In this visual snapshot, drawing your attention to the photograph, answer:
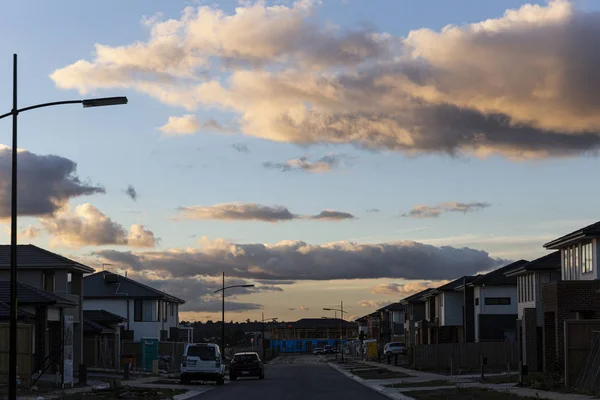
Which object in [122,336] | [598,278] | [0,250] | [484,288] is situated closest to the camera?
[598,278]

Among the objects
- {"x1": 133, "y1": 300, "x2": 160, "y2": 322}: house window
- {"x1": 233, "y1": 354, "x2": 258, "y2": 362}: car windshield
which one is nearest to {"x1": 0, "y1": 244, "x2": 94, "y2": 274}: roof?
{"x1": 233, "y1": 354, "x2": 258, "y2": 362}: car windshield

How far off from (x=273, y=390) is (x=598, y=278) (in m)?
15.4

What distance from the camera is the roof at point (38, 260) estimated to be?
54125 mm

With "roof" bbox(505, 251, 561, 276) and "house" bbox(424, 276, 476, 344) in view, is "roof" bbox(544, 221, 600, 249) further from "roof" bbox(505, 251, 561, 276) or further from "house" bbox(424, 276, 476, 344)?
"house" bbox(424, 276, 476, 344)

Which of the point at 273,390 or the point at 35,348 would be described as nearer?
the point at 273,390

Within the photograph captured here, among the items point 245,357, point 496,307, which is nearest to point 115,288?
point 496,307

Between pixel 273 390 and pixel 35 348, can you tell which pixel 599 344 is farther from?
pixel 35 348

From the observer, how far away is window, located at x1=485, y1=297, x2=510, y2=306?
8150cm

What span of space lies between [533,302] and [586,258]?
43.7 ft

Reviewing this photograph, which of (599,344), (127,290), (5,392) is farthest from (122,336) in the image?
(599,344)

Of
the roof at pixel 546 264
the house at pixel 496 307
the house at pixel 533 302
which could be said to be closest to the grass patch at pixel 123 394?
the house at pixel 533 302

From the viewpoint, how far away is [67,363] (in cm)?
3969

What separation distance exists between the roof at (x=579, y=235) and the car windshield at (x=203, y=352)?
17.9 metres

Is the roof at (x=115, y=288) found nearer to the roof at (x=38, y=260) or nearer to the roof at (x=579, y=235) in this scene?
the roof at (x=38, y=260)
